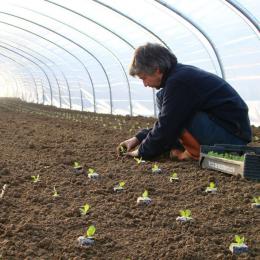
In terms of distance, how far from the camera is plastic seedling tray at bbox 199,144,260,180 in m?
4.18

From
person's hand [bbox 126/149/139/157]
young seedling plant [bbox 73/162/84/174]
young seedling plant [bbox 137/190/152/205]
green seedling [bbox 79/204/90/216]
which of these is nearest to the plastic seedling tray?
person's hand [bbox 126/149/139/157]

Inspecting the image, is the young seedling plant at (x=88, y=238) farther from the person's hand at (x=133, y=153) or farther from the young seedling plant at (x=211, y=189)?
the person's hand at (x=133, y=153)

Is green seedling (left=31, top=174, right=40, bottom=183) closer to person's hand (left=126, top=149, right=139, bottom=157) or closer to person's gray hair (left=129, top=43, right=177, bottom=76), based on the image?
person's hand (left=126, top=149, right=139, bottom=157)

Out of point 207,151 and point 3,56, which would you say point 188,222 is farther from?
point 3,56

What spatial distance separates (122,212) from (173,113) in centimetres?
162

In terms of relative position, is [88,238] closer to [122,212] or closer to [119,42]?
[122,212]

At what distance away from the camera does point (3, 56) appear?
26.6 metres

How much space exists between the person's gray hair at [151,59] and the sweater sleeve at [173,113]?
18 cm

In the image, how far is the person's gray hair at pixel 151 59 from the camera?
485 centimetres

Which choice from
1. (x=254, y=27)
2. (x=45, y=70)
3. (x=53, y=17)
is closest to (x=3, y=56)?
(x=45, y=70)

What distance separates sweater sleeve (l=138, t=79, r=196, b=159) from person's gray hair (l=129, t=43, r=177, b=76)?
0.18 meters

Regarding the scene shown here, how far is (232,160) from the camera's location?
14.3ft

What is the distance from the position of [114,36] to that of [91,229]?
1111 cm

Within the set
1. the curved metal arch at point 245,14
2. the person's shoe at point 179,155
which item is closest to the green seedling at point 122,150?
the person's shoe at point 179,155
